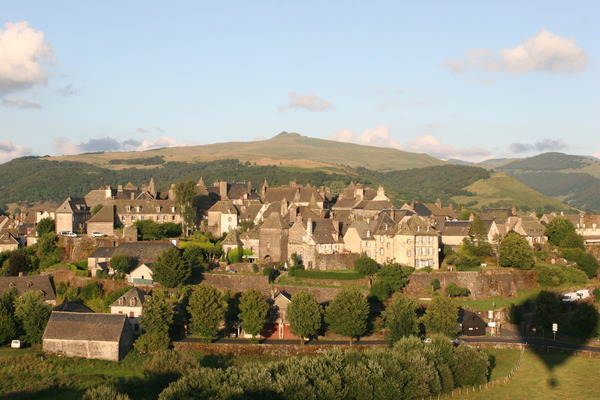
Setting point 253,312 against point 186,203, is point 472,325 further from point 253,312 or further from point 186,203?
point 186,203

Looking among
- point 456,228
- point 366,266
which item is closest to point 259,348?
point 366,266

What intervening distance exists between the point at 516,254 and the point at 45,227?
5718cm

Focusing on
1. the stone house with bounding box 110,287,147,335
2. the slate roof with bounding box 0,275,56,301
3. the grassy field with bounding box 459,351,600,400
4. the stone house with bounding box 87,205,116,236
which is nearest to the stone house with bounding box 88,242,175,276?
the slate roof with bounding box 0,275,56,301

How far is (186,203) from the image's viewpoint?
91.0 m

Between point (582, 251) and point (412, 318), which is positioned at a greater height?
point (582, 251)

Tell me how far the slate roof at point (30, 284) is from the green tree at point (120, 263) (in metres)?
7.24

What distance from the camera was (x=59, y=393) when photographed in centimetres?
5447

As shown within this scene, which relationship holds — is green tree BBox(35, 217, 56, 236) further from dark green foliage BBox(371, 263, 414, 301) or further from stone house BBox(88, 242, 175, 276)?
dark green foliage BBox(371, 263, 414, 301)

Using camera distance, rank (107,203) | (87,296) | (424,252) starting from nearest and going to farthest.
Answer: (87,296), (424,252), (107,203)

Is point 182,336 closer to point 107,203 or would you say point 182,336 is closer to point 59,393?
point 59,393

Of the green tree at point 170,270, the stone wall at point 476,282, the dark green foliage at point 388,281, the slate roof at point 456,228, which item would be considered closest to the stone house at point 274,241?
the green tree at point 170,270

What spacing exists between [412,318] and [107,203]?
4612cm

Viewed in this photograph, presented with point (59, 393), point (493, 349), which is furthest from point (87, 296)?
point (493, 349)

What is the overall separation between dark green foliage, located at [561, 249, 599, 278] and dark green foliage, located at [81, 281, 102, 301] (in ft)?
180
